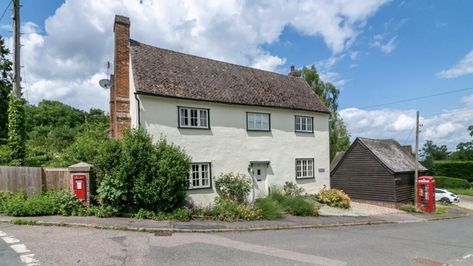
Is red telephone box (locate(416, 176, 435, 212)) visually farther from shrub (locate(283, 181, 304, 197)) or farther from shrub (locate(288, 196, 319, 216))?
shrub (locate(288, 196, 319, 216))

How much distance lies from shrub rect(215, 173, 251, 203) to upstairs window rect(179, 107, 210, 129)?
2821mm

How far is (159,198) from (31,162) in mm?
8881

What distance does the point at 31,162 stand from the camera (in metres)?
17.1

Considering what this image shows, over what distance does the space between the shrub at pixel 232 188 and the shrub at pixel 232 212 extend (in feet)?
6.20

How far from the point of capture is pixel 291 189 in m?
19.6

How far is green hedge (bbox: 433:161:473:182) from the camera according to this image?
47344 millimetres

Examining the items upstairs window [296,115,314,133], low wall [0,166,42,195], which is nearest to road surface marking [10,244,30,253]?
low wall [0,166,42,195]

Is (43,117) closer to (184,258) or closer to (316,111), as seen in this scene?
(316,111)

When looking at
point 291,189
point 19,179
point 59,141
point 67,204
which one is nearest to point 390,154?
point 291,189

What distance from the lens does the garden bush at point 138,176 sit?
12.5 m

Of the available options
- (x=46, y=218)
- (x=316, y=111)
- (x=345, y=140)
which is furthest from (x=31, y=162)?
(x=345, y=140)

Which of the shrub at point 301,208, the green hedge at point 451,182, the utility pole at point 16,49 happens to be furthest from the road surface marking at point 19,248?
the green hedge at point 451,182

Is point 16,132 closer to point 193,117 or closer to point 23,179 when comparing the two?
point 23,179

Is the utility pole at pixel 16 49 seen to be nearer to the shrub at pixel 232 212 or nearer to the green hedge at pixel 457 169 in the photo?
the shrub at pixel 232 212
